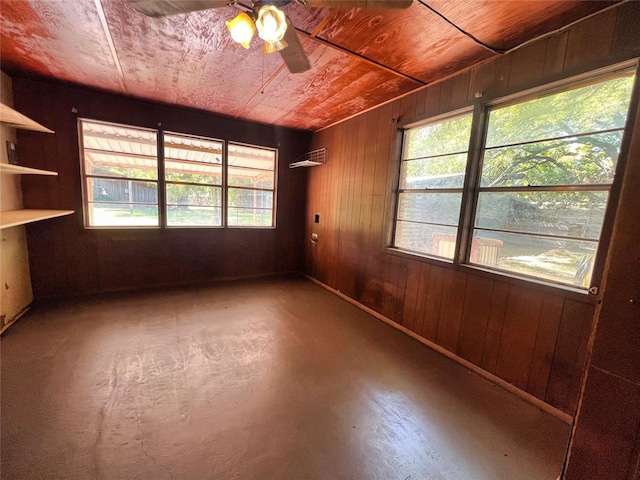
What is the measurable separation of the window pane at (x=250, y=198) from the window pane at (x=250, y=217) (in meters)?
0.08

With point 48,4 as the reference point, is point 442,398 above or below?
below

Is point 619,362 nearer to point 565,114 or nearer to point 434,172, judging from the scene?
point 565,114

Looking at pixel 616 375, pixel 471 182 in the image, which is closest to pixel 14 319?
pixel 616 375

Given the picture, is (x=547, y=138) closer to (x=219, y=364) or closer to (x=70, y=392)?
(x=219, y=364)

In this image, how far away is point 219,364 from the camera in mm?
2172

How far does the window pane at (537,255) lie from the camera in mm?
1696

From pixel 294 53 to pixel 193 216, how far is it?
10.4ft

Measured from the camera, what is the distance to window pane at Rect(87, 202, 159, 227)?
3.46 metres

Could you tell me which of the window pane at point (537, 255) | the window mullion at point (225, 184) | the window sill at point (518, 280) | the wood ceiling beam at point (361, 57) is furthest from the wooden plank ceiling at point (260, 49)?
the window sill at point (518, 280)

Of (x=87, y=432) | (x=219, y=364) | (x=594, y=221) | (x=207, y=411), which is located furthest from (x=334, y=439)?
(x=594, y=221)

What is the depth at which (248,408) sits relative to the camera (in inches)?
67.8

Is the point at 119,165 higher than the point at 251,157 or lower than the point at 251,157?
lower

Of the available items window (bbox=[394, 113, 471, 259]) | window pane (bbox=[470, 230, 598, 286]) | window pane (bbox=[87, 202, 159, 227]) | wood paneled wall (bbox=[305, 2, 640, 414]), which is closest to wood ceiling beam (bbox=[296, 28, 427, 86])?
wood paneled wall (bbox=[305, 2, 640, 414])

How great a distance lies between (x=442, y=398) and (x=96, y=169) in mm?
4677
